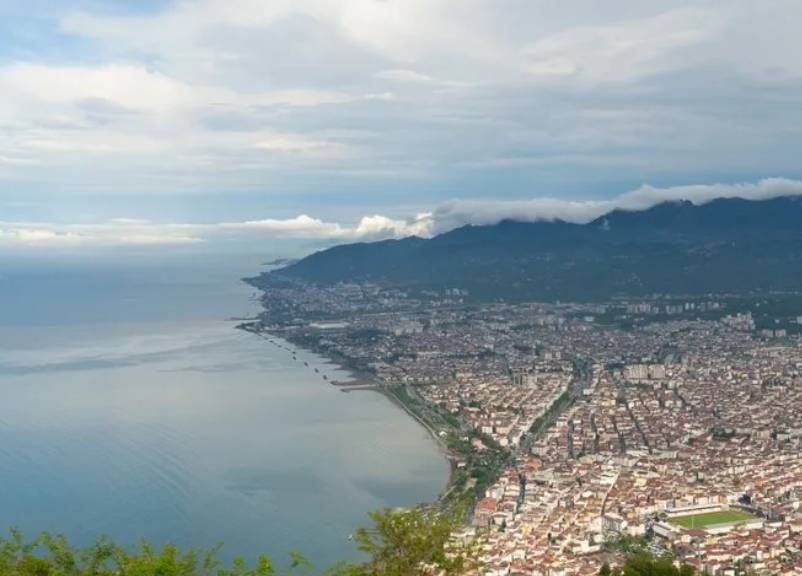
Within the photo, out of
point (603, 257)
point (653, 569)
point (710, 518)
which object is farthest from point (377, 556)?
point (603, 257)

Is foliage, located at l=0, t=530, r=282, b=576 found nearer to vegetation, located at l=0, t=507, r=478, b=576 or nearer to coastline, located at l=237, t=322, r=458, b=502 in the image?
vegetation, located at l=0, t=507, r=478, b=576

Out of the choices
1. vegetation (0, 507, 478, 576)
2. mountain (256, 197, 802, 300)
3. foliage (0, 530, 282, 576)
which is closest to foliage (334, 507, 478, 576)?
vegetation (0, 507, 478, 576)

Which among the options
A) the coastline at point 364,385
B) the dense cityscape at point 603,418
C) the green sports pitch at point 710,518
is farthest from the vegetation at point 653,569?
the coastline at point 364,385

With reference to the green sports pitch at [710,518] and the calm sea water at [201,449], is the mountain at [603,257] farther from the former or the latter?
the green sports pitch at [710,518]

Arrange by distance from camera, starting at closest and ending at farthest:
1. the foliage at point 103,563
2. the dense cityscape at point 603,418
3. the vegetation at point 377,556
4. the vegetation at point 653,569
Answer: the foliage at point 103,563, the vegetation at point 377,556, the vegetation at point 653,569, the dense cityscape at point 603,418

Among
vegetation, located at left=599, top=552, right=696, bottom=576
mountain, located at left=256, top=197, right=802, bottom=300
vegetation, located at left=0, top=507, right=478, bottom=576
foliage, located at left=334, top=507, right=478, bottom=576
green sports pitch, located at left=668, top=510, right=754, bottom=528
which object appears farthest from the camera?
mountain, located at left=256, top=197, right=802, bottom=300

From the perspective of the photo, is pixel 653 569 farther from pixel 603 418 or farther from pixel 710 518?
pixel 603 418

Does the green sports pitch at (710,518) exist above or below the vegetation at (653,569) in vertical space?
below
